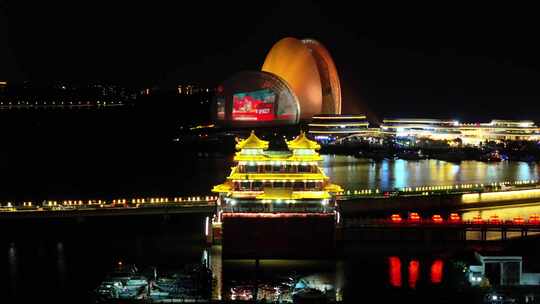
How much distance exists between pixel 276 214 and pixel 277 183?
0.60 metres

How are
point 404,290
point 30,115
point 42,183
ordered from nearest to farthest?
point 404,290, point 42,183, point 30,115

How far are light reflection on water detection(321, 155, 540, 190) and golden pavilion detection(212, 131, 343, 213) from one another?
5530 mm

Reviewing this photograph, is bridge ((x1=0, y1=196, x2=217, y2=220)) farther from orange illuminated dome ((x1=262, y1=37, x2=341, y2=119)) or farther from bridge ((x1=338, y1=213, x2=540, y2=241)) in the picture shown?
A: orange illuminated dome ((x1=262, y1=37, x2=341, y2=119))

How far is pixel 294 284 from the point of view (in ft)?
33.9

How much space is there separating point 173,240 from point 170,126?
2408cm

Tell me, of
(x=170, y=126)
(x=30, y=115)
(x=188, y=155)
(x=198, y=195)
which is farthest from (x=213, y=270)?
(x=30, y=115)

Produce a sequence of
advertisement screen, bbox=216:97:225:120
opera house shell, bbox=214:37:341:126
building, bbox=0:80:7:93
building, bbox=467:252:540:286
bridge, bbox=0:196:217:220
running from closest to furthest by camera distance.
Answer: building, bbox=467:252:540:286 → bridge, bbox=0:196:217:220 → opera house shell, bbox=214:37:341:126 → advertisement screen, bbox=216:97:225:120 → building, bbox=0:80:7:93

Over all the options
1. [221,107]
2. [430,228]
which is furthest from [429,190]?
[221,107]

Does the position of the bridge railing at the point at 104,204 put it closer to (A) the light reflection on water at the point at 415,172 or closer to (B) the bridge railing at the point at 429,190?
(B) the bridge railing at the point at 429,190

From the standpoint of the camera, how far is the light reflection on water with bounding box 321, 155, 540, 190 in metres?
19.3

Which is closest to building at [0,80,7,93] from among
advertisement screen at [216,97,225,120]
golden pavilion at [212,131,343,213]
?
advertisement screen at [216,97,225,120]

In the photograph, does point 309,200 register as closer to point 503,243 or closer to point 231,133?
point 503,243

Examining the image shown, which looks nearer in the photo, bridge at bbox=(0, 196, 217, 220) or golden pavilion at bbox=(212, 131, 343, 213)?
golden pavilion at bbox=(212, 131, 343, 213)

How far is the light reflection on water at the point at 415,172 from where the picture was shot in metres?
19.3
